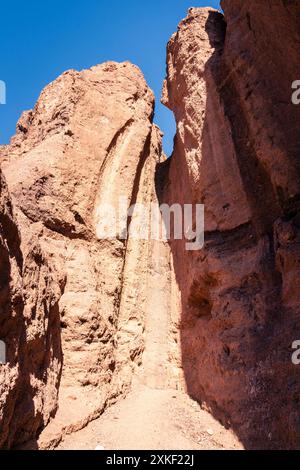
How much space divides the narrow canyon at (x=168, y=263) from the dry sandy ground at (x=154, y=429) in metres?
0.03

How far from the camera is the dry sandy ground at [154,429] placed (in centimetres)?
556

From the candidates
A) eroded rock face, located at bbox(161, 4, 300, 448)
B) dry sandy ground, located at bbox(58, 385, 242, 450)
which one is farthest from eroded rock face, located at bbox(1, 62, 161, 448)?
eroded rock face, located at bbox(161, 4, 300, 448)

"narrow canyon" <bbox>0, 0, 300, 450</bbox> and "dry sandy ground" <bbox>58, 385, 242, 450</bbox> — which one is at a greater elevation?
"narrow canyon" <bbox>0, 0, 300, 450</bbox>

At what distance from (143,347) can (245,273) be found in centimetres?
309

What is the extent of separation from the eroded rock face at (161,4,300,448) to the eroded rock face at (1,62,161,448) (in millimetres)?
1479

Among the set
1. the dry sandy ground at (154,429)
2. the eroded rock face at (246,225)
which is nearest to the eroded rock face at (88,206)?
the dry sandy ground at (154,429)

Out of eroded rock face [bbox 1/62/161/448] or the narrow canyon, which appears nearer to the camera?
the narrow canyon

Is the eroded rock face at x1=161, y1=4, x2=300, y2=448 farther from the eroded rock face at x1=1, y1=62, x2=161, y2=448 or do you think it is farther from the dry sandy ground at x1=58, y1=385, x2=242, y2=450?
the eroded rock face at x1=1, y1=62, x2=161, y2=448

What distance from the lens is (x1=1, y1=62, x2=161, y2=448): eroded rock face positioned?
22.2 ft

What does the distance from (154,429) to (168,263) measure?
4.87 meters

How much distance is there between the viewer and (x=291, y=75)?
7352 millimetres

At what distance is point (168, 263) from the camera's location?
10344 millimetres

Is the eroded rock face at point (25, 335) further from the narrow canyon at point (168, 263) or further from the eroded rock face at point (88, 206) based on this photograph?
the eroded rock face at point (88, 206)

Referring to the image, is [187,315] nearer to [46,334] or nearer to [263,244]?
[263,244]
